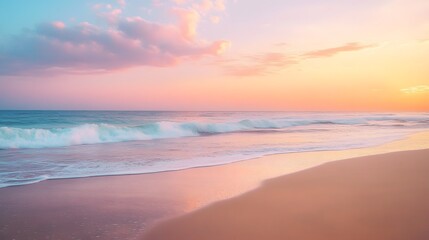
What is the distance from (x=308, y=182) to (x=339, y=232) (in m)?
2.90

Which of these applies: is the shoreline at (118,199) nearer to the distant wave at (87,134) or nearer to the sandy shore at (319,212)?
the sandy shore at (319,212)

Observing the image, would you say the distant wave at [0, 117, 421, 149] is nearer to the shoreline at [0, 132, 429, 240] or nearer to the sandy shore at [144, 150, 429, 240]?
the shoreline at [0, 132, 429, 240]

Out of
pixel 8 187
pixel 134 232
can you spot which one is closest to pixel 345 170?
pixel 134 232

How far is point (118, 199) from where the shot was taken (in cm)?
575

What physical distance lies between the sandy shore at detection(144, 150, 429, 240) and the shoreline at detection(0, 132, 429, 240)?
0.42 metres

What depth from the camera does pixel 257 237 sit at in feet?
13.1

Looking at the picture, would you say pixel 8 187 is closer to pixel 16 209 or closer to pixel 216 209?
pixel 16 209

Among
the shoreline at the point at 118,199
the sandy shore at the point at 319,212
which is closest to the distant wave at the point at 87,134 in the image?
the shoreline at the point at 118,199

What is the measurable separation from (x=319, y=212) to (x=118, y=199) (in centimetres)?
348

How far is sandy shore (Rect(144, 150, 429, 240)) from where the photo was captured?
13.5ft

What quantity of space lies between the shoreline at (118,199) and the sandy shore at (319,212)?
42cm

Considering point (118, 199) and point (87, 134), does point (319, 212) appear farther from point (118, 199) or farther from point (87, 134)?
point (87, 134)

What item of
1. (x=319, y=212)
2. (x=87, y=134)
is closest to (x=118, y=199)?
(x=319, y=212)

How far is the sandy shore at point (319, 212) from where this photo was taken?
4109mm
